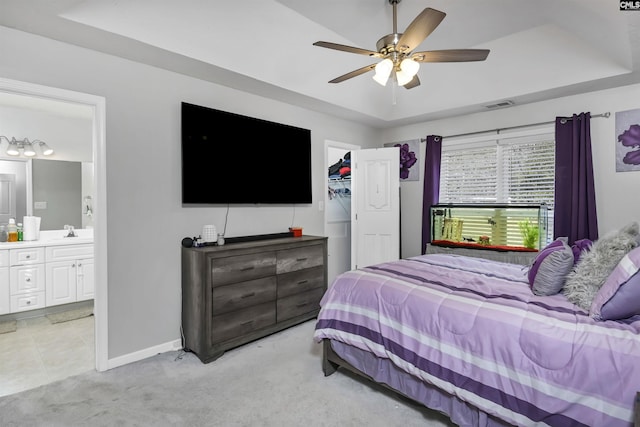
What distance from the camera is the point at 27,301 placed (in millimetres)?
3652

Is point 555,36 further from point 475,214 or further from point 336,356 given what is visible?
point 336,356

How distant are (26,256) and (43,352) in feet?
4.40

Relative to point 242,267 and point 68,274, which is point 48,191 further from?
point 242,267

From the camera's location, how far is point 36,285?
3.70 m

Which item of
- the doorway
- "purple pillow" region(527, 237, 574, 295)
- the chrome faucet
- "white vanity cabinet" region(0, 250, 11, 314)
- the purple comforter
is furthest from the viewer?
the doorway

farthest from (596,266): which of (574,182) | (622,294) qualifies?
(574,182)

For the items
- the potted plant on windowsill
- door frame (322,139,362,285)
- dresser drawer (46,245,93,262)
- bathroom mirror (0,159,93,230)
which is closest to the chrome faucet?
bathroom mirror (0,159,93,230)

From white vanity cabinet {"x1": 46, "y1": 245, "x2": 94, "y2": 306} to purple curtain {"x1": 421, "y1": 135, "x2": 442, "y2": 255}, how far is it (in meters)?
4.26

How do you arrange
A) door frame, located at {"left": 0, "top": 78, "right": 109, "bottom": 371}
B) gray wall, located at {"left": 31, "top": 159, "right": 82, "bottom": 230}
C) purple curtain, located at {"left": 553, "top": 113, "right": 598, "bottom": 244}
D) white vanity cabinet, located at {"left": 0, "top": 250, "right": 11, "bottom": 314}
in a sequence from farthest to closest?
gray wall, located at {"left": 31, "top": 159, "right": 82, "bottom": 230} → white vanity cabinet, located at {"left": 0, "top": 250, "right": 11, "bottom": 314} → purple curtain, located at {"left": 553, "top": 113, "right": 598, "bottom": 244} → door frame, located at {"left": 0, "top": 78, "right": 109, "bottom": 371}

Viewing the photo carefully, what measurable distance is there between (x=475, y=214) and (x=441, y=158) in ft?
3.34

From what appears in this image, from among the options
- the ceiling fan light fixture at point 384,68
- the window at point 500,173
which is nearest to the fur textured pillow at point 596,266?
the ceiling fan light fixture at point 384,68

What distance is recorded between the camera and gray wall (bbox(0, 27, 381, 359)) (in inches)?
94.8

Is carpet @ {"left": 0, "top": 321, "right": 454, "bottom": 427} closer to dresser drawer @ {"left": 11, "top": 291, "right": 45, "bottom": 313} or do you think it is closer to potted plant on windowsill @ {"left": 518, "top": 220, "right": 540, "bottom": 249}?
dresser drawer @ {"left": 11, "top": 291, "right": 45, "bottom": 313}

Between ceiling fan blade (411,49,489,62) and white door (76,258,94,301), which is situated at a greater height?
ceiling fan blade (411,49,489,62)
